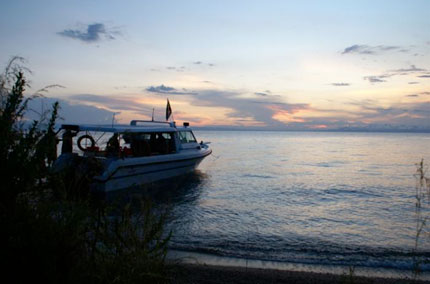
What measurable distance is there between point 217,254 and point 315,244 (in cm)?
277

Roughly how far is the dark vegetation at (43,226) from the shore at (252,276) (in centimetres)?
193

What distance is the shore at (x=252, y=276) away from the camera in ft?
17.9

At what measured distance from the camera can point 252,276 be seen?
5742 mm

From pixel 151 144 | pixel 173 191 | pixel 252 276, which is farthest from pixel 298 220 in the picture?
pixel 151 144

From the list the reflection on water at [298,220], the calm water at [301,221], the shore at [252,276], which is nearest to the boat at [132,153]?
the reflection on water at [298,220]

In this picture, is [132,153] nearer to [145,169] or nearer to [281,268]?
[145,169]

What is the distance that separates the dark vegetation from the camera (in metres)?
2.79

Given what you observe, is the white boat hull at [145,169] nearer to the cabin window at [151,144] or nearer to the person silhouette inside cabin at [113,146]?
the cabin window at [151,144]

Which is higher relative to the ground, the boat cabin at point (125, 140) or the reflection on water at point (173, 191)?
the boat cabin at point (125, 140)

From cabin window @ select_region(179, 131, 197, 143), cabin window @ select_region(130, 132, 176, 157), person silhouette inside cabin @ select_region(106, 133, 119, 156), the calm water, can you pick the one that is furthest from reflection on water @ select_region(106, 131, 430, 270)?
person silhouette inside cabin @ select_region(106, 133, 119, 156)

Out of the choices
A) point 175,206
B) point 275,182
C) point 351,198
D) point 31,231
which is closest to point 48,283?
point 31,231

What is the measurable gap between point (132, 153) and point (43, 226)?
11453 mm

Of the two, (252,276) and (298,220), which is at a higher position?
(252,276)

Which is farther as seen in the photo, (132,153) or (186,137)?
(186,137)
